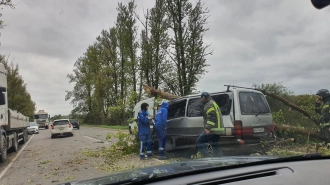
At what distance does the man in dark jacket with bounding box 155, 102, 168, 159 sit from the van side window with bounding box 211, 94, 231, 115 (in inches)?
68.8

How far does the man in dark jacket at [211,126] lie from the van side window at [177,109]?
1628mm

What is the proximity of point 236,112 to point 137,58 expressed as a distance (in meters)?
18.1

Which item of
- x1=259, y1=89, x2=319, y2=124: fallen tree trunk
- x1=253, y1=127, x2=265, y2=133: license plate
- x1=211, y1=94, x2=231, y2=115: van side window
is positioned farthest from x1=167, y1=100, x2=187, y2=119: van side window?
x1=259, y1=89, x2=319, y2=124: fallen tree trunk

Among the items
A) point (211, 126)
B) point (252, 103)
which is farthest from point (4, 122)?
point (252, 103)

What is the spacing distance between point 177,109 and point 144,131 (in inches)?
46.8

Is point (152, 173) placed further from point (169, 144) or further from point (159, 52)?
point (159, 52)

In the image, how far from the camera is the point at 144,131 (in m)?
9.81

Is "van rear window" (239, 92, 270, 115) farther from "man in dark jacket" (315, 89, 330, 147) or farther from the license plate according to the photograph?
"man in dark jacket" (315, 89, 330, 147)

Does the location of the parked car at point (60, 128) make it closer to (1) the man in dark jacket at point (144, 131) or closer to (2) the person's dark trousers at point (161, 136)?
(1) the man in dark jacket at point (144, 131)

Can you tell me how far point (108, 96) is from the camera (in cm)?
3722

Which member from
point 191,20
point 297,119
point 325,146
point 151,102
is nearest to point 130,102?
point 151,102

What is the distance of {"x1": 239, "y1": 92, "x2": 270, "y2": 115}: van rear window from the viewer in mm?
7742

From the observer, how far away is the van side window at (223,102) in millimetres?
7879

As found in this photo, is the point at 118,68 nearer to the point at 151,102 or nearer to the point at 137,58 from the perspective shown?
the point at 137,58
